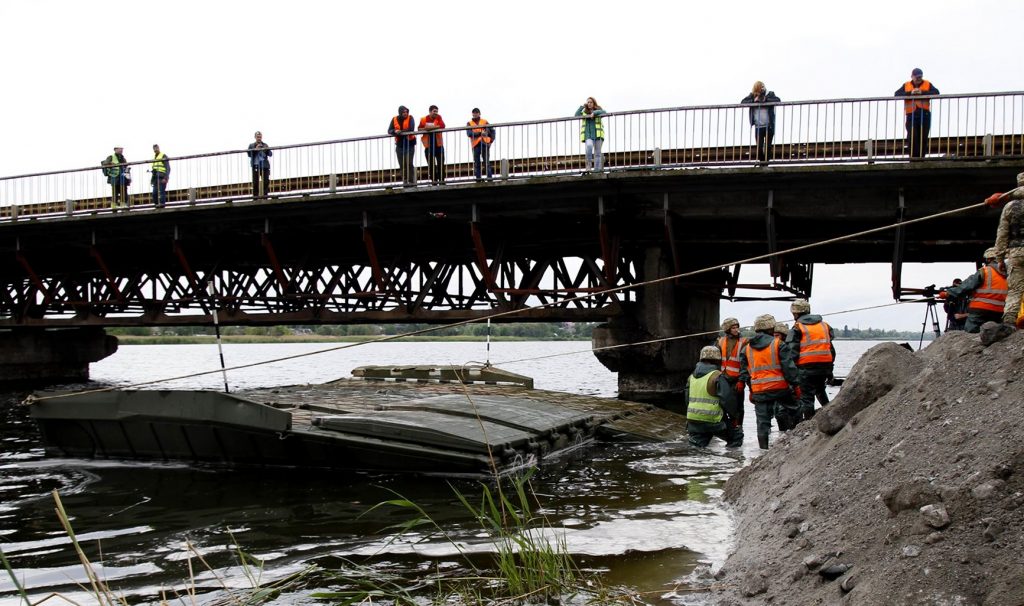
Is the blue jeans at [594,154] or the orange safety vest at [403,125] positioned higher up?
the orange safety vest at [403,125]

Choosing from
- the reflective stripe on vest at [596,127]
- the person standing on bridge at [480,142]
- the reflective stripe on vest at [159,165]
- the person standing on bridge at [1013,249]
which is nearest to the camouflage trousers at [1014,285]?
the person standing on bridge at [1013,249]

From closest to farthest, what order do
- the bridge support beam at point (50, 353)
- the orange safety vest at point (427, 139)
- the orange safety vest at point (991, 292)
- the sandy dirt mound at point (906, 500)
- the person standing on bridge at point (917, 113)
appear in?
the sandy dirt mound at point (906, 500) → the orange safety vest at point (991, 292) → the person standing on bridge at point (917, 113) → the orange safety vest at point (427, 139) → the bridge support beam at point (50, 353)

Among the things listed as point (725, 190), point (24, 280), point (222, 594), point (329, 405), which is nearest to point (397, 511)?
point (222, 594)

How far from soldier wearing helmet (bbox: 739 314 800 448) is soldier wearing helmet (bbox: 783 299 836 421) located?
114mm

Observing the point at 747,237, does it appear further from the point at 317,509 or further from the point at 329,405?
the point at 317,509

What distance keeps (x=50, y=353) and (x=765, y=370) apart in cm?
3227

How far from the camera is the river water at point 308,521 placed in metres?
5.88

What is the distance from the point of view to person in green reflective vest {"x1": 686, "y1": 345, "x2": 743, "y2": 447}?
11023 mm

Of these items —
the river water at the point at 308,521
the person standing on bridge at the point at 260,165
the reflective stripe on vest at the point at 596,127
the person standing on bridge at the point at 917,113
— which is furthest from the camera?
the person standing on bridge at the point at 260,165

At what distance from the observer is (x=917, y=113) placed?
56.2 ft

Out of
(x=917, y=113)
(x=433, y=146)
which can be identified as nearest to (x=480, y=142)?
(x=433, y=146)

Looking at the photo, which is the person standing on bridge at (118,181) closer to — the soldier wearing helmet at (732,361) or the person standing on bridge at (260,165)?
the person standing on bridge at (260,165)

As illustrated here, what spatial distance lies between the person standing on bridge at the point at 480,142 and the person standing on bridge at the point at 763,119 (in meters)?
6.15

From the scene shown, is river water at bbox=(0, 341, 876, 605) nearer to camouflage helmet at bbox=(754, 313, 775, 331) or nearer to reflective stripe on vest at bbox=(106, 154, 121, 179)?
camouflage helmet at bbox=(754, 313, 775, 331)
